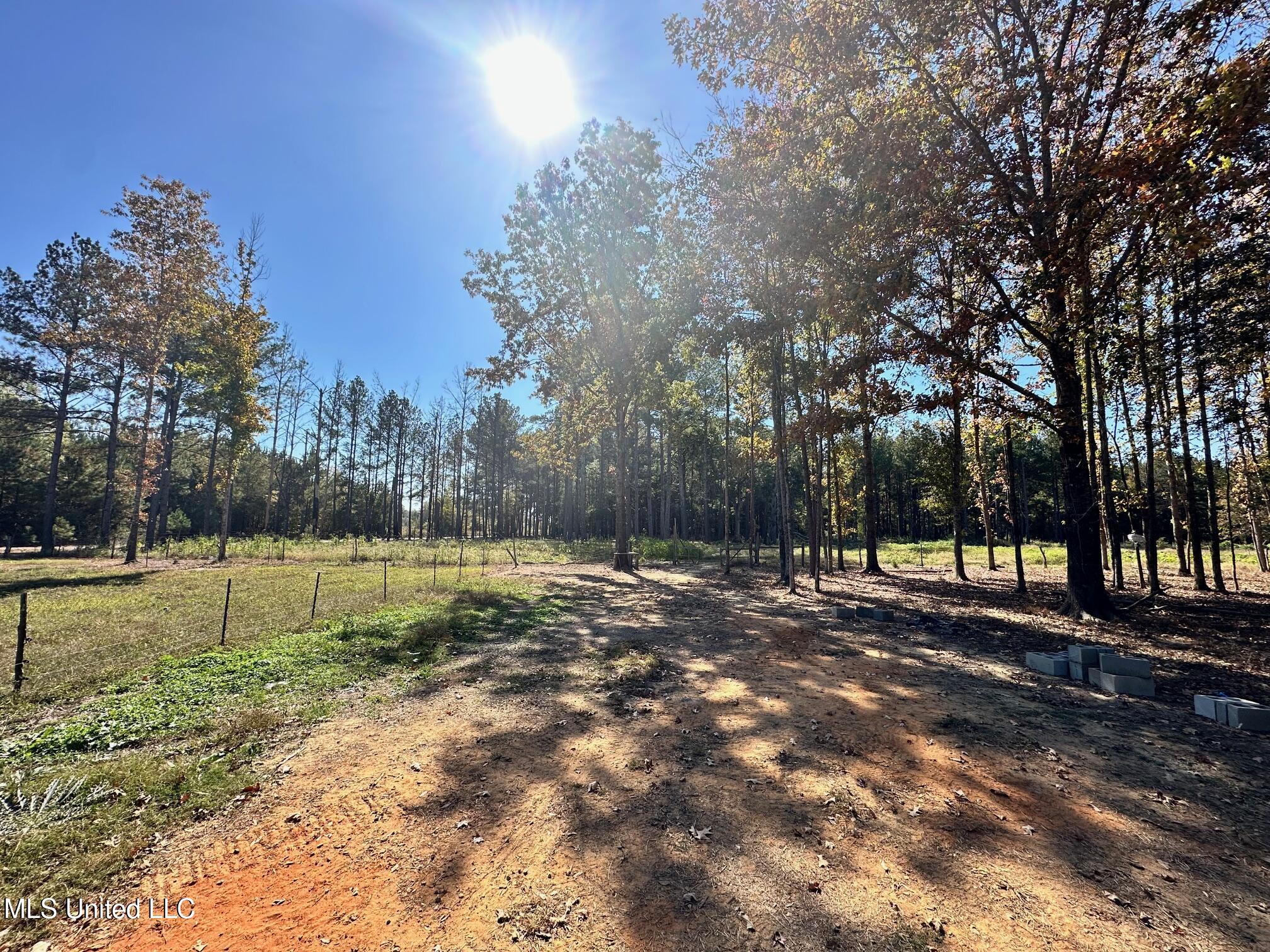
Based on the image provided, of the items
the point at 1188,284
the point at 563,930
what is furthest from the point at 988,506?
the point at 563,930

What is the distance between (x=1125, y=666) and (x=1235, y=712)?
4.01ft

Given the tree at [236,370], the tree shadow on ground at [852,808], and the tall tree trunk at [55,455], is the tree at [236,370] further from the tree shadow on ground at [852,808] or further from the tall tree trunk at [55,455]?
the tree shadow on ground at [852,808]

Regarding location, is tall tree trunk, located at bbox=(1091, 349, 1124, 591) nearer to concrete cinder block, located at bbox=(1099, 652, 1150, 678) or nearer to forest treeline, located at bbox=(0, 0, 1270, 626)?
forest treeline, located at bbox=(0, 0, 1270, 626)

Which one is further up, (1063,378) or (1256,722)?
(1063,378)

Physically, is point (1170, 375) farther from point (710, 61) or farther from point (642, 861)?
point (642, 861)

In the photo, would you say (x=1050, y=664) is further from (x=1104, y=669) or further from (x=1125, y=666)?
(x=1125, y=666)

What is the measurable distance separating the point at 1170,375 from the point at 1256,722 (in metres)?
12.8

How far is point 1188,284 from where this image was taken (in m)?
12.2

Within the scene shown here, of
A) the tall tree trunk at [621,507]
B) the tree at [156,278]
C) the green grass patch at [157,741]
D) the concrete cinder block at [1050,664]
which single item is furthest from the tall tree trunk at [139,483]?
the concrete cinder block at [1050,664]

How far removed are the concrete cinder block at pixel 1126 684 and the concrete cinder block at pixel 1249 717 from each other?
96 cm

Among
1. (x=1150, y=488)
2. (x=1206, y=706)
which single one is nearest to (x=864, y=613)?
(x=1206, y=706)

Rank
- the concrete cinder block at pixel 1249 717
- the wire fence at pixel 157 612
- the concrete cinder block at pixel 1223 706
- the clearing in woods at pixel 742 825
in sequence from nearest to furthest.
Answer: the clearing in woods at pixel 742 825 < the concrete cinder block at pixel 1249 717 < the concrete cinder block at pixel 1223 706 < the wire fence at pixel 157 612

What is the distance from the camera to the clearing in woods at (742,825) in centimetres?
279

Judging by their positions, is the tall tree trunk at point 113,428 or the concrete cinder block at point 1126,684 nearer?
the concrete cinder block at point 1126,684
